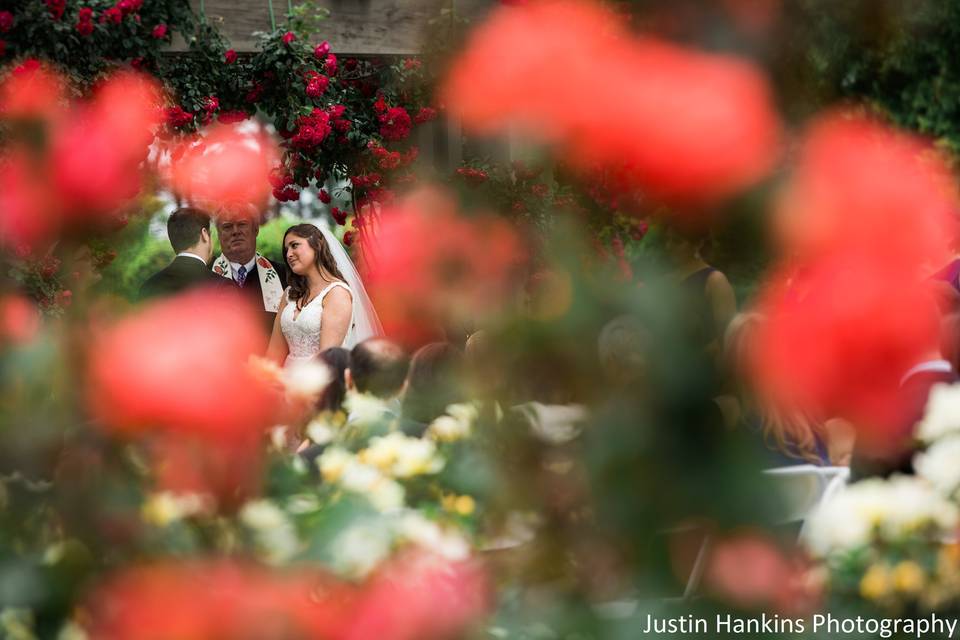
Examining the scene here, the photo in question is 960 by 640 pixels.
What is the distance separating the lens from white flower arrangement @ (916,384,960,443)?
1087 mm

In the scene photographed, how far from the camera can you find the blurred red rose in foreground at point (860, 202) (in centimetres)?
43

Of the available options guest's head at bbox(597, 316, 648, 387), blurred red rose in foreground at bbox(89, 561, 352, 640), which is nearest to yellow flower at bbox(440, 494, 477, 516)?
blurred red rose in foreground at bbox(89, 561, 352, 640)

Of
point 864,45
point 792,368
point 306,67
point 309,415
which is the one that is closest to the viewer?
point 792,368

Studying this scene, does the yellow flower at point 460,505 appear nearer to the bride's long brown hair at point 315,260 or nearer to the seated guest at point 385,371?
the seated guest at point 385,371

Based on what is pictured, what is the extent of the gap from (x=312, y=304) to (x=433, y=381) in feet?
10.3

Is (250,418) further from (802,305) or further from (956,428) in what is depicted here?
(956,428)

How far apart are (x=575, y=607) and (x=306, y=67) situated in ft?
11.4

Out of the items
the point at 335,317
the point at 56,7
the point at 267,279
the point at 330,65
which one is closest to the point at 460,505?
the point at 335,317

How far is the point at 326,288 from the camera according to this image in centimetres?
381

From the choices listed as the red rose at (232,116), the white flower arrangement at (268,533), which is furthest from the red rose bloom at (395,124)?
the white flower arrangement at (268,533)

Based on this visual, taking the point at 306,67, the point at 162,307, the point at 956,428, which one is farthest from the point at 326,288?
the point at 162,307

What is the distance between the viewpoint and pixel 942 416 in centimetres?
117

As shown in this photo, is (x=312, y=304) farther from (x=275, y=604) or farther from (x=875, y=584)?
(x=275, y=604)

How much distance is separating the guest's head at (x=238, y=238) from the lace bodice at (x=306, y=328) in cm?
61
